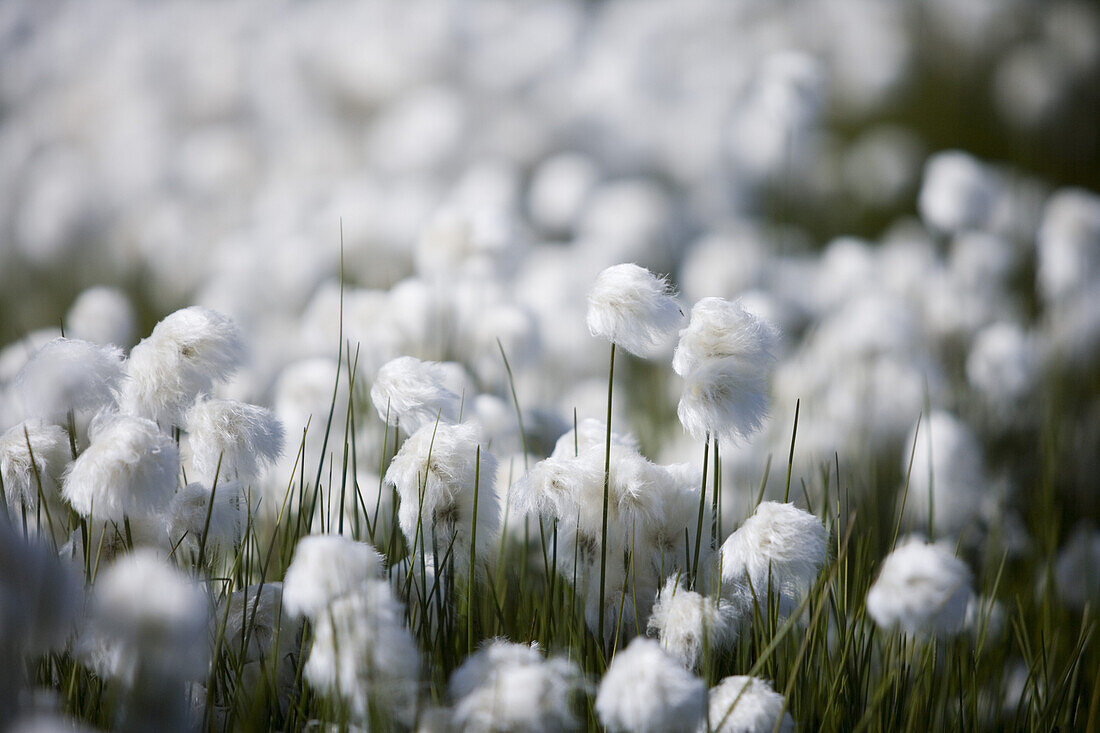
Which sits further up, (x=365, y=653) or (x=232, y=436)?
(x=232, y=436)

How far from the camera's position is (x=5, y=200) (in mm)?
7008

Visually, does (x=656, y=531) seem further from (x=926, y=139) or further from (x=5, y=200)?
(x=5, y=200)

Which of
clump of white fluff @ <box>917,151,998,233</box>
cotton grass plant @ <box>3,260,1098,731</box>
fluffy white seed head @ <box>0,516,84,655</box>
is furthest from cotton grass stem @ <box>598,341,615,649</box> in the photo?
clump of white fluff @ <box>917,151,998,233</box>

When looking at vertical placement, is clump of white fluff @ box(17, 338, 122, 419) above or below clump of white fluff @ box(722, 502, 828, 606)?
above

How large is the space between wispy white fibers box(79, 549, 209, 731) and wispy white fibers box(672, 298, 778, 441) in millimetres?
662

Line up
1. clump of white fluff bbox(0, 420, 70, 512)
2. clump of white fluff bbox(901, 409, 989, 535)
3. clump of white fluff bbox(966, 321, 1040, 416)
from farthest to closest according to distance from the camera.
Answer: clump of white fluff bbox(966, 321, 1040, 416) < clump of white fluff bbox(901, 409, 989, 535) < clump of white fluff bbox(0, 420, 70, 512)

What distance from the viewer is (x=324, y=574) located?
1005mm

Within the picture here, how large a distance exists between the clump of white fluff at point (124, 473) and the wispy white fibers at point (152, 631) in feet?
0.42

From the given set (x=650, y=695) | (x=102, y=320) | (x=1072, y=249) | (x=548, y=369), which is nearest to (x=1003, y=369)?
(x=1072, y=249)

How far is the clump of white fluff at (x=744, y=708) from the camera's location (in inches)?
41.0

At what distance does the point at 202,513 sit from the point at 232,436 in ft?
0.41

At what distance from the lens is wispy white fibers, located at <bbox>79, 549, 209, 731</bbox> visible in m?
0.95

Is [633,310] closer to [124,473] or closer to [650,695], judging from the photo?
[650,695]

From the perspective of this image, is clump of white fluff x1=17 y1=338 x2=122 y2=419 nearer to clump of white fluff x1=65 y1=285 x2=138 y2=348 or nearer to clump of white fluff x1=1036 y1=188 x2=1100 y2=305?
clump of white fluff x1=65 y1=285 x2=138 y2=348
